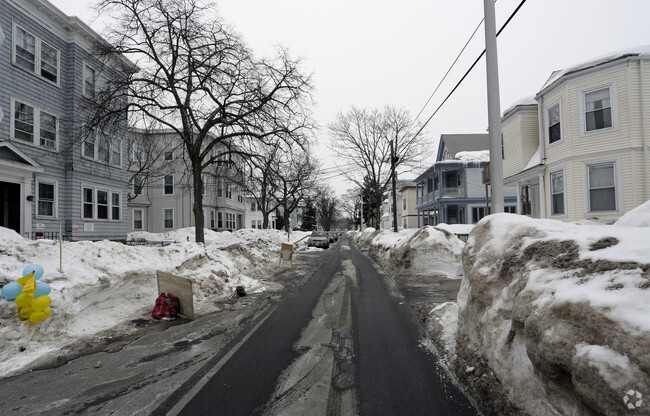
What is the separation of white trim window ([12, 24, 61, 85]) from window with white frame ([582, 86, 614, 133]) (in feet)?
72.1

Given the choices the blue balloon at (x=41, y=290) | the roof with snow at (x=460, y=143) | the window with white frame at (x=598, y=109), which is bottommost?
the blue balloon at (x=41, y=290)

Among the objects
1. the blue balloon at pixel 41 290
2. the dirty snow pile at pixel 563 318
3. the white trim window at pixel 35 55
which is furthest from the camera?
the white trim window at pixel 35 55

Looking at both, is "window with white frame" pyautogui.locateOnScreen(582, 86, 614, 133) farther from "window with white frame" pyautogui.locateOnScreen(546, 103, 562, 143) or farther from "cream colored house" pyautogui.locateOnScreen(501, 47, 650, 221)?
"window with white frame" pyautogui.locateOnScreen(546, 103, 562, 143)

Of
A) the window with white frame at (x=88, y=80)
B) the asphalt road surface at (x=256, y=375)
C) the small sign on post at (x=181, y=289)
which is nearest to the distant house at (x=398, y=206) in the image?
the window with white frame at (x=88, y=80)

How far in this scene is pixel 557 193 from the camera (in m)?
14.4

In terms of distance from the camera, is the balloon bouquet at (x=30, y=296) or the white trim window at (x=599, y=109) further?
the white trim window at (x=599, y=109)

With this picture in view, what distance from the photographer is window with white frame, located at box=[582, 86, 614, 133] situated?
12633mm

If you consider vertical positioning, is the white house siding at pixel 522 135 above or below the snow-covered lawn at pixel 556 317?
above

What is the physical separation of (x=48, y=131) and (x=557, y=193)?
2189 centimetres

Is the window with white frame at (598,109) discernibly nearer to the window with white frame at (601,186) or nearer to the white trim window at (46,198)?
the window with white frame at (601,186)

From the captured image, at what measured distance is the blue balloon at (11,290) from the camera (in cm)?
530

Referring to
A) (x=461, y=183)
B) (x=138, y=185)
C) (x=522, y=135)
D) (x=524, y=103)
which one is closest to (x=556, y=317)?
(x=522, y=135)

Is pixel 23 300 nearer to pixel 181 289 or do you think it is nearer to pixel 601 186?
pixel 181 289

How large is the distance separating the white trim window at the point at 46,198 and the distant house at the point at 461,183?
2635 centimetres
